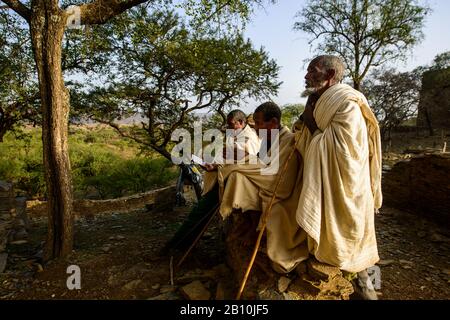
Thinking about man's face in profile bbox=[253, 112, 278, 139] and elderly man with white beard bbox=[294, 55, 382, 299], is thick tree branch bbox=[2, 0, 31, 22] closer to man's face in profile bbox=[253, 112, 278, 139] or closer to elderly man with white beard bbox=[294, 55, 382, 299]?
man's face in profile bbox=[253, 112, 278, 139]

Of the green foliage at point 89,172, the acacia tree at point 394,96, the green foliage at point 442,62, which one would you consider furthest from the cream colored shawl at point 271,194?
the green foliage at point 442,62

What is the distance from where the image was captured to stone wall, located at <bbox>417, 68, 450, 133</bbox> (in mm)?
17234

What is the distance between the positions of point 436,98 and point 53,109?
20202 millimetres

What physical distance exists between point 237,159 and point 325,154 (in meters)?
1.10

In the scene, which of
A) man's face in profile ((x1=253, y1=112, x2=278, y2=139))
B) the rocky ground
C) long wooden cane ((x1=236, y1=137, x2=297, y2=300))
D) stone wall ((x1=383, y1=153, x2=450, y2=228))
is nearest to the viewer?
long wooden cane ((x1=236, y1=137, x2=297, y2=300))

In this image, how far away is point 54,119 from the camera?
4215 mm

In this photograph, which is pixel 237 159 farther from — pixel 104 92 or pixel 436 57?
pixel 436 57

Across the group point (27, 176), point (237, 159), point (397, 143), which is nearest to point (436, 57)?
point (397, 143)

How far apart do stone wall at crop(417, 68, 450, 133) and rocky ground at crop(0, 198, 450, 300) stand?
15.2m

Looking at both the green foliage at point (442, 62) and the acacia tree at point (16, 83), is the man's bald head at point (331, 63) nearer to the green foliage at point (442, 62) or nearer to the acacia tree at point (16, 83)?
the acacia tree at point (16, 83)

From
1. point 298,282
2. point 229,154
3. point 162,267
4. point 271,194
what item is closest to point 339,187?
point 271,194

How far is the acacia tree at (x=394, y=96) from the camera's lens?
17.9 metres

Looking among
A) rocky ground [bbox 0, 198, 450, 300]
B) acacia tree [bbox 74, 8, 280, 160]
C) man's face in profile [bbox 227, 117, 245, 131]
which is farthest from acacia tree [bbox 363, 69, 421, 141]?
man's face in profile [bbox 227, 117, 245, 131]

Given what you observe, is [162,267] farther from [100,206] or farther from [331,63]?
[100,206]
